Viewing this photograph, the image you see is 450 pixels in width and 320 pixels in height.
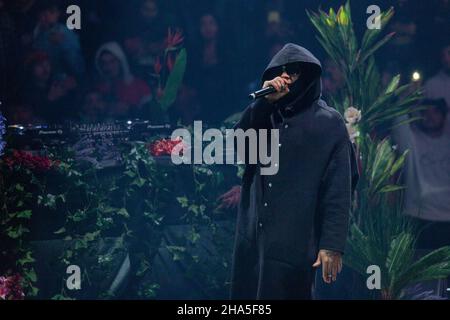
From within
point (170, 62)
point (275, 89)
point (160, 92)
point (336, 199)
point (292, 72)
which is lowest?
point (336, 199)

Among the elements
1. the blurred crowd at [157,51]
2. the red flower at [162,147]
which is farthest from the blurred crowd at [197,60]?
the red flower at [162,147]

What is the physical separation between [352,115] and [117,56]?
186 centimetres

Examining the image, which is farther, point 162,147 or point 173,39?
point 173,39

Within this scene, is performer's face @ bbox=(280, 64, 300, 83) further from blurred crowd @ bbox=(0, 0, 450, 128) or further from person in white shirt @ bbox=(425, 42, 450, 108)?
person in white shirt @ bbox=(425, 42, 450, 108)

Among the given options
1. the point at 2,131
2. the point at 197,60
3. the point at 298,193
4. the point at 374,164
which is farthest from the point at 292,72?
the point at 2,131

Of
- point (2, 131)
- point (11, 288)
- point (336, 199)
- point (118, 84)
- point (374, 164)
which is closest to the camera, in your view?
point (336, 199)

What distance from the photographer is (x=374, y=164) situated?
15.1 ft

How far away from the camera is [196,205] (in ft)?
14.6

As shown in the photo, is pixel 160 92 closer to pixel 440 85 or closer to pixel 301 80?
pixel 301 80

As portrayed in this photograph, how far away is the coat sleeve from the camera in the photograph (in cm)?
308

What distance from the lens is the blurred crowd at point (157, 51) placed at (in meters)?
Result: 4.71

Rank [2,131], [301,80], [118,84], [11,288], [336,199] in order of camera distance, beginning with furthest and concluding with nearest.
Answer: [118,84], [2,131], [11,288], [301,80], [336,199]

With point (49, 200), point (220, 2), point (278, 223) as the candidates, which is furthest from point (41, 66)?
point (278, 223)

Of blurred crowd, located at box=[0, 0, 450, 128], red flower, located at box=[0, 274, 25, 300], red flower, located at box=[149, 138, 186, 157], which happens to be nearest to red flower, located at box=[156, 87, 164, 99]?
blurred crowd, located at box=[0, 0, 450, 128]
